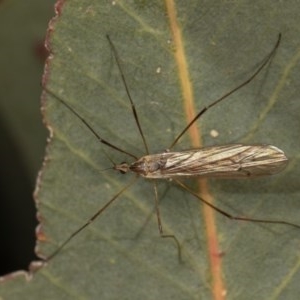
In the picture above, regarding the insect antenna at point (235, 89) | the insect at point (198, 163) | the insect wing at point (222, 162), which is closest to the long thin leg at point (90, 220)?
the insect at point (198, 163)

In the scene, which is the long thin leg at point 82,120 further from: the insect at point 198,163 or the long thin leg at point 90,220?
the long thin leg at point 90,220

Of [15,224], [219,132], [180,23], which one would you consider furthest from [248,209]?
[15,224]

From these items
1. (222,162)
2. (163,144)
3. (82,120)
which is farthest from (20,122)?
(222,162)

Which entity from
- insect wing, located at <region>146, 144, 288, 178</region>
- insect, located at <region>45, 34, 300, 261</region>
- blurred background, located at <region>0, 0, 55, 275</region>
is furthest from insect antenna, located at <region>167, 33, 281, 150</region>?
blurred background, located at <region>0, 0, 55, 275</region>

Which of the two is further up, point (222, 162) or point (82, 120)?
point (82, 120)

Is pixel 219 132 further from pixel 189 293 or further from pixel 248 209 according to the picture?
pixel 189 293

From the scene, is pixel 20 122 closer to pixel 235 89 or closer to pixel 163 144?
pixel 163 144
